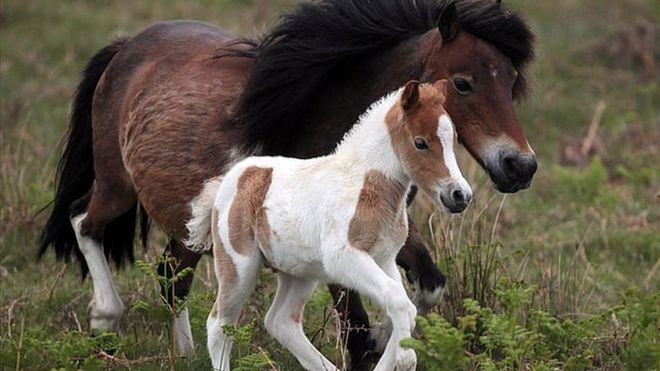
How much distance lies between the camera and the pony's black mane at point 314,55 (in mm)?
6340

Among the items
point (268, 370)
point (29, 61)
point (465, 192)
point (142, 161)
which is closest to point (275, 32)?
point (142, 161)

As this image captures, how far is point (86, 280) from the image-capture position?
7949 mm

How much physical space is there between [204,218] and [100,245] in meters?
1.98

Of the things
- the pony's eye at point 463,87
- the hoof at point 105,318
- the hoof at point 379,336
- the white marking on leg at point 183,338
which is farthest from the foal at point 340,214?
the hoof at point 105,318

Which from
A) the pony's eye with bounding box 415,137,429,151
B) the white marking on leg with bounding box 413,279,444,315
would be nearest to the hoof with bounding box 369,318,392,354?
the white marking on leg with bounding box 413,279,444,315

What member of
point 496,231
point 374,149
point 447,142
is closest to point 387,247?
point 374,149

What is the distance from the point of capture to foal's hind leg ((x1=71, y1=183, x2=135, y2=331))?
7074 mm

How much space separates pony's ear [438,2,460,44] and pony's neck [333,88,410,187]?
0.91 meters

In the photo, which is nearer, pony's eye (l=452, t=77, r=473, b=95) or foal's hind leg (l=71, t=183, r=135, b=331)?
pony's eye (l=452, t=77, r=473, b=95)

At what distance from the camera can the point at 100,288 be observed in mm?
7223

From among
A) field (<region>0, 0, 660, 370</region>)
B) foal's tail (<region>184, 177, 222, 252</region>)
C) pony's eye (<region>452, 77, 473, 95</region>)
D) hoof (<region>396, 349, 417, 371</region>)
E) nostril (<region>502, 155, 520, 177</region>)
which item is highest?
pony's eye (<region>452, 77, 473, 95</region>)

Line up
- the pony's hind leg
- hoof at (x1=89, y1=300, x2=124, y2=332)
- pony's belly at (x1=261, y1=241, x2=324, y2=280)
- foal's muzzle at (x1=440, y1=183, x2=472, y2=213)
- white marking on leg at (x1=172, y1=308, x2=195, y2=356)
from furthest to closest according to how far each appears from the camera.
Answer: hoof at (x1=89, y1=300, x2=124, y2=332) < white marking on leg at (x1=172, y1=308, x2=195, y2=356) < the pony's hind leg < pony's belly at (x1=261, y1=241, x2=324, y2=280) < foal's muzzle at (x1=440, y1=183, x2=472, y2=213)

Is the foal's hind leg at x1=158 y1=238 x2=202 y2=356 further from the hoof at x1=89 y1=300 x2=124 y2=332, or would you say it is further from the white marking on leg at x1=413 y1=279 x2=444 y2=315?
the white marking on leg at x1=413 y1=279 x2=444 y2=315

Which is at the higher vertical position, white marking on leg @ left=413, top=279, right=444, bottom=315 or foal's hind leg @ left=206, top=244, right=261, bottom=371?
foal's hind leg @ left=206, top=244, right=261, bottom=371
